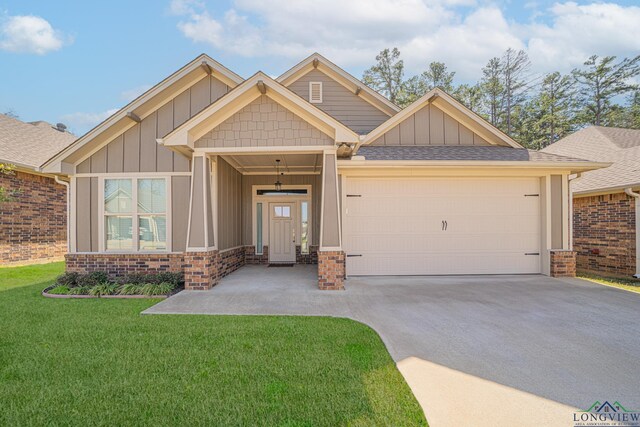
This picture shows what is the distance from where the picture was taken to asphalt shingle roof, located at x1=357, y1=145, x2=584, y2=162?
8.09 m

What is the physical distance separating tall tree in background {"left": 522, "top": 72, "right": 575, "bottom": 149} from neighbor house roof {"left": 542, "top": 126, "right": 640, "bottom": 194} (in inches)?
553

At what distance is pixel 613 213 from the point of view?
368 inches

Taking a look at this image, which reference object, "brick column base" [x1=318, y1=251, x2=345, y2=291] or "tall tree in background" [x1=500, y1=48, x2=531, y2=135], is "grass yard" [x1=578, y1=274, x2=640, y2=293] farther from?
"tall tree in background" [x1=500, y1=48, x2=531, y2=135]

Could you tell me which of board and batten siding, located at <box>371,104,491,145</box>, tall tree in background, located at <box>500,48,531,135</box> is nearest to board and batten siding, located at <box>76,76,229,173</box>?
board and batten siding, located at <box>371,104,491,145</box>

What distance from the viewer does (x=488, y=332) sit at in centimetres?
436

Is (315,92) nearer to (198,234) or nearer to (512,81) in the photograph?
(198,234)

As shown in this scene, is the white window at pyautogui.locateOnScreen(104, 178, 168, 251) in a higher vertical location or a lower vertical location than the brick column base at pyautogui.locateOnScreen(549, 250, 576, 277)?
higher

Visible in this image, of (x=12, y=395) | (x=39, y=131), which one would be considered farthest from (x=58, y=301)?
(x=39, y=131)

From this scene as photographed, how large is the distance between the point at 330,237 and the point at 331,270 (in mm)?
675

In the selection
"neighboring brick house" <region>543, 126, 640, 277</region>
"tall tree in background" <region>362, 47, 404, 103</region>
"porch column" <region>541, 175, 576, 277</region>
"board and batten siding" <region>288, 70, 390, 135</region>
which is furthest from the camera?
"tall tree in background" <region>362, 47, 404, 103</region>

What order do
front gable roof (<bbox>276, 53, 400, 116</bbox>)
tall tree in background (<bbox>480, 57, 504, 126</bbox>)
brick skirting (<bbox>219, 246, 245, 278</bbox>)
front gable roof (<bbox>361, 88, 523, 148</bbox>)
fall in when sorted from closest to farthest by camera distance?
brick skirting (<bbox>219, 246, 245, 278</bbox>) → front gable roof (<bbox>361, 88, 523, 148</bbox>) → front gable roof (<bbox>276, 53, 400, 116</bbox>) → tall tree in background (<bbox>480, 57, 504, 126</bbox>)

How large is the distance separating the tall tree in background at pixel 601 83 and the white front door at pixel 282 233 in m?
28.0

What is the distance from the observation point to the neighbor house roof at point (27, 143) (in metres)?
10.8

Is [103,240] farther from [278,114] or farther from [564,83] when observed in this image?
[564,83]
